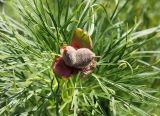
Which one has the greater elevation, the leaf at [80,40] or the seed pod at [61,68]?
the leaf at [80,40]

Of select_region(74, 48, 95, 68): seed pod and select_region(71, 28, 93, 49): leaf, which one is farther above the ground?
select_region(71, 28, 93, 49): leaf

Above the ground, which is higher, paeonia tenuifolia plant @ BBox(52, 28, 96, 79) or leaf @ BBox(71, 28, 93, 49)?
leaf @ BBox(71, 28, 93, 49)
